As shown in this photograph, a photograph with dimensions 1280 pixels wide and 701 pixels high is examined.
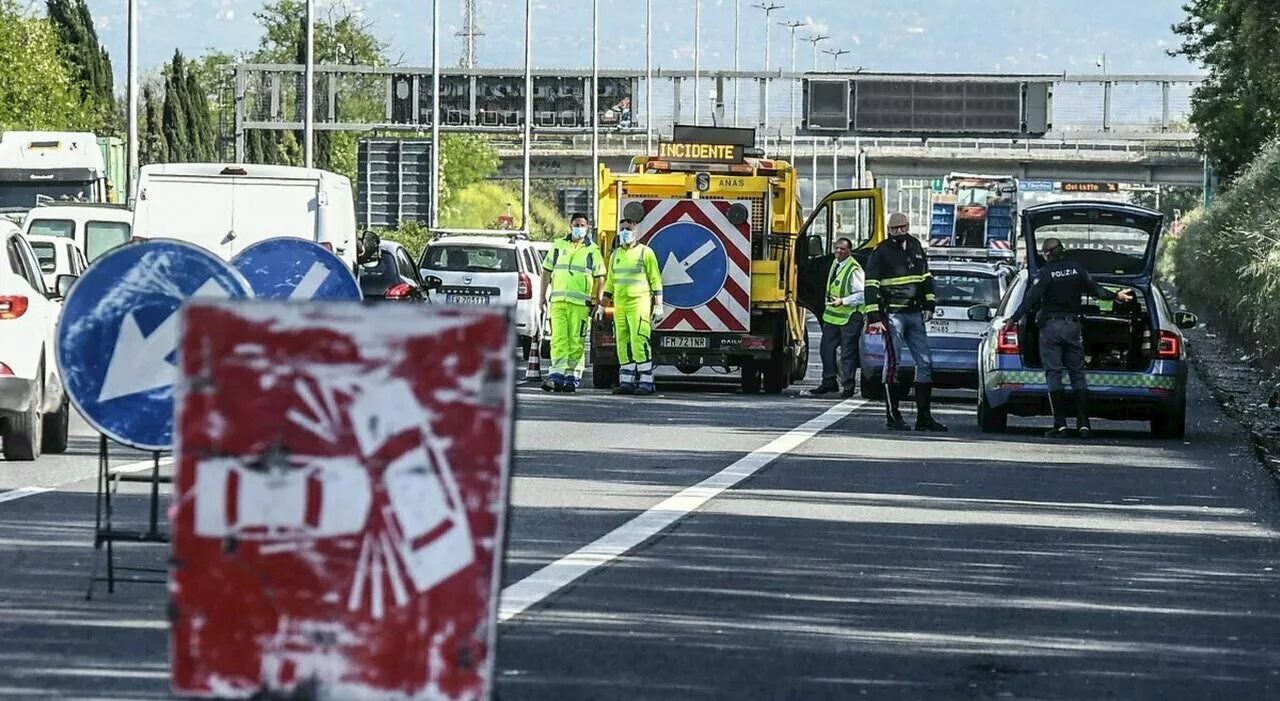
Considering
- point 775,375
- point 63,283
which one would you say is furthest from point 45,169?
point 63,283

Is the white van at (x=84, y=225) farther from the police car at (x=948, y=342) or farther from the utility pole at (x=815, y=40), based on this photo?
the utility pole at (x=815, y=40)

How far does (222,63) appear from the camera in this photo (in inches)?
5172

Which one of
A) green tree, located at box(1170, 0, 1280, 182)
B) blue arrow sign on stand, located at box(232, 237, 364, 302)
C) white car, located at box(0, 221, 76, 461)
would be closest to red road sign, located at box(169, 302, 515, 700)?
blue arrow sign on stand, located at box(232, 237, 364, 302)

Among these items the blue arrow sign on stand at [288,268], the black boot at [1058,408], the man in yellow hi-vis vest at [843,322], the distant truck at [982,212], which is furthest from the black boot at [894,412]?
the distant truck at [982,212]

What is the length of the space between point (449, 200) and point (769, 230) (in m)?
77.0

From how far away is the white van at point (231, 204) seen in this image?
25781mm

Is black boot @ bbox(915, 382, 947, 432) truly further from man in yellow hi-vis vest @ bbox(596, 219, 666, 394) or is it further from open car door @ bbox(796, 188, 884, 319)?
open car door @ bbox(796, 188, 884, 319)

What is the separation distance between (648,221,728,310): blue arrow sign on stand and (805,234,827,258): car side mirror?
1.18 m

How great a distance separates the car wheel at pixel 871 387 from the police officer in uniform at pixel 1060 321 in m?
5.30

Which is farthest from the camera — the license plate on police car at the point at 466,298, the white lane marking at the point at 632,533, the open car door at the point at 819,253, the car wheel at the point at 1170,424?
the license plate on police car at the point at 466,298

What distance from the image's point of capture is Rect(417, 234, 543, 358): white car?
3531 cm

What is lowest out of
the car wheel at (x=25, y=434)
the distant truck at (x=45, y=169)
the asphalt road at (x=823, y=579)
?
the asphalt road at (x=823, y=579)

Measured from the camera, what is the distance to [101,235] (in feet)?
113

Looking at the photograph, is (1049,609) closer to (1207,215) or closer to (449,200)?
(1207,215)
